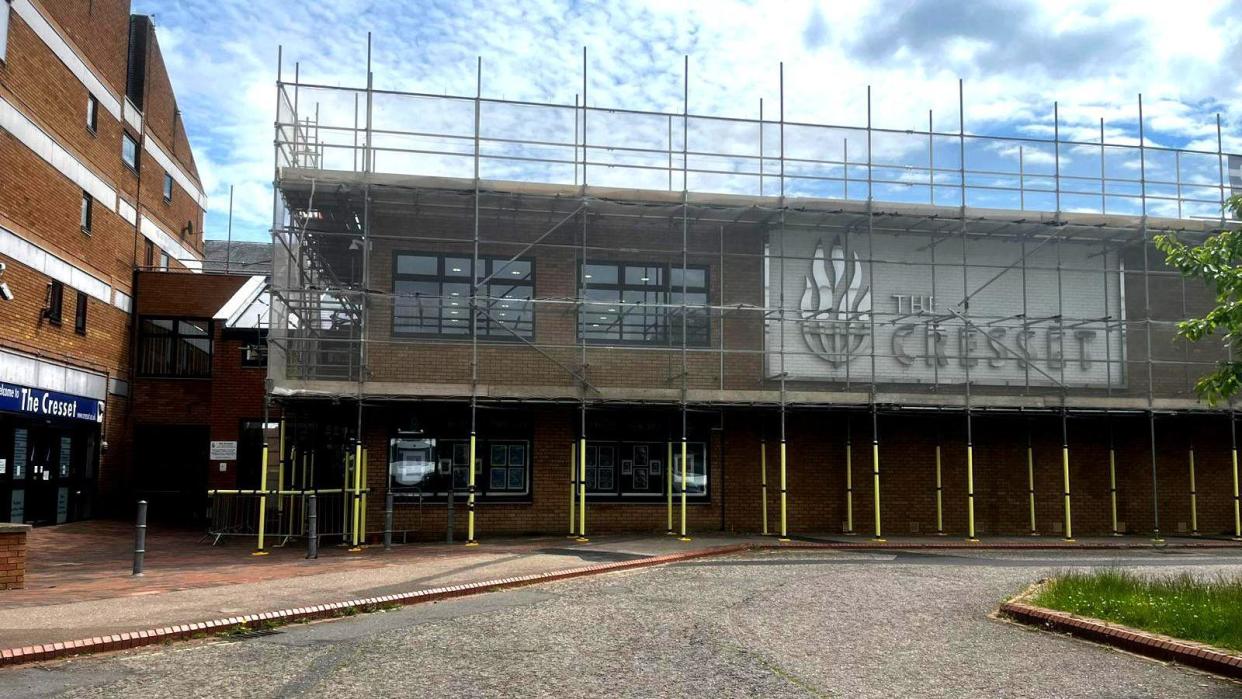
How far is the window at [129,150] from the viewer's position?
26875 millimetres

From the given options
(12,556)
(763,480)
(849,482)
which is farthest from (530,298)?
(12,556)

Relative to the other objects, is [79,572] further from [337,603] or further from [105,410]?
[105,410]

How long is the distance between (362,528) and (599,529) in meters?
4.50

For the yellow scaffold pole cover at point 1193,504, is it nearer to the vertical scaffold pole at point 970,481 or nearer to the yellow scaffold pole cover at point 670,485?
the vertical scaffold pole at point 970,481

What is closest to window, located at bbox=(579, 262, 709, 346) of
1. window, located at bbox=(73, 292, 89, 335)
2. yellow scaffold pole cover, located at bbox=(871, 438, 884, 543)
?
yellow scaffold pole cover, located at bbox=(871, 438, 884, 543)

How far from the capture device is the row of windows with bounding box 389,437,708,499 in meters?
19.3

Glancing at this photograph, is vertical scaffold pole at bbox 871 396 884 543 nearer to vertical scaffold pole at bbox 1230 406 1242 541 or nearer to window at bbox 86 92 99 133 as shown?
vertical scaffold pole at bbox 1230 406 1242 541

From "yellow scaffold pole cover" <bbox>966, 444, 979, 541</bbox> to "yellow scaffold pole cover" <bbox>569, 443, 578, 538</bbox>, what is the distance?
7307 millimetres

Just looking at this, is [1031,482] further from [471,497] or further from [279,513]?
[279,513]

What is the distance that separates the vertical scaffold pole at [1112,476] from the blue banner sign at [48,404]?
2117 cm

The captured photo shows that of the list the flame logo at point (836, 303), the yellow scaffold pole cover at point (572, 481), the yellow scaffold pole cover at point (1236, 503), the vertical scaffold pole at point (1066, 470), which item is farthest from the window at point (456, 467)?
the yellow scaffold pole cover at point (1236, 503)

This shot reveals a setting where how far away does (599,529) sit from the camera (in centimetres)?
1978

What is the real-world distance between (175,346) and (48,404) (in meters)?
5.66

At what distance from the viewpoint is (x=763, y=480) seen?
65.5 feet
